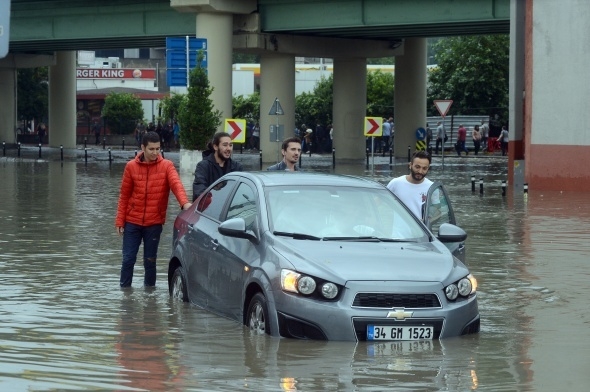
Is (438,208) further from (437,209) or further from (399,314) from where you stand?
(399,314)

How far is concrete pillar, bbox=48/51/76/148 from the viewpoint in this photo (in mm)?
73812

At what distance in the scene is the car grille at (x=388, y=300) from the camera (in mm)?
9977

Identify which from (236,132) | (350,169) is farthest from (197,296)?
(350,169)

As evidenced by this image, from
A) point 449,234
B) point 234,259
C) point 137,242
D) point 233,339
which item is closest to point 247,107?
point 137,242

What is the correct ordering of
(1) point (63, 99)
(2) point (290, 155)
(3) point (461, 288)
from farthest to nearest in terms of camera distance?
(1) point (63, 99), (2) point (290, 155), (3) point (461, 288)

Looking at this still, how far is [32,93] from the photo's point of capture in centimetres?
9231

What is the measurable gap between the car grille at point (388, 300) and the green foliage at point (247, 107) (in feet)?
234

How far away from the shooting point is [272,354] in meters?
9.86

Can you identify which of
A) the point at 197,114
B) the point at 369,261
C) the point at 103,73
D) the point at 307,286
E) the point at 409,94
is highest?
the point at 103,73

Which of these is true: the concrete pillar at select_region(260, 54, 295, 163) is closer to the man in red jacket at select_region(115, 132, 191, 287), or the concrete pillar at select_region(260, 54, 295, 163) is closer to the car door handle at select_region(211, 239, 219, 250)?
the man in red jacket at select_region(115, 132, 191, 287)

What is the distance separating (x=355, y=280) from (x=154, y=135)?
4.43 meters

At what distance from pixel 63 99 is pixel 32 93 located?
61.8 feet

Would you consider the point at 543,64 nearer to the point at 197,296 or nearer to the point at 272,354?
the point at 197,296

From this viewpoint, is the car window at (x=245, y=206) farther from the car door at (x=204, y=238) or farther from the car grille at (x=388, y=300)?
the car grille at (x=388, y=300)
